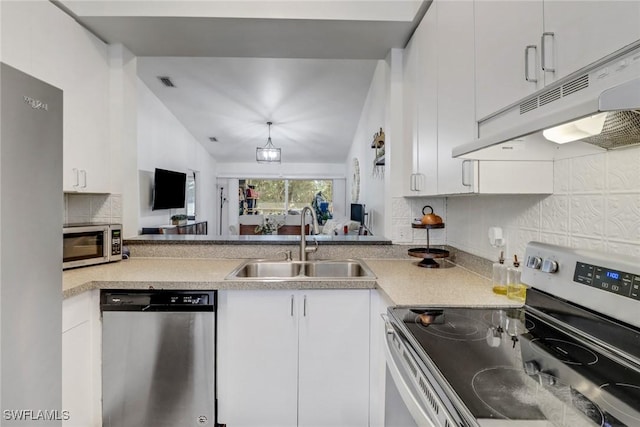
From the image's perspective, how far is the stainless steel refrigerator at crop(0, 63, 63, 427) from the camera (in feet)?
2.76

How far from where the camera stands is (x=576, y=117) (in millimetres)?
593

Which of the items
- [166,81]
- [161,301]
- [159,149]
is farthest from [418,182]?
[159,149]

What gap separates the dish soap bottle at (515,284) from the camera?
1.35 meters

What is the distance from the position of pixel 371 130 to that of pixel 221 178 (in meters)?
5.13

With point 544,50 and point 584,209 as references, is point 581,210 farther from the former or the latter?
point 544,50

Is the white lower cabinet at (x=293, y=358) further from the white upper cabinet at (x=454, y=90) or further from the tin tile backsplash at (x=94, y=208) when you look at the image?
the tin tile backsplash at (x=94, y=208)

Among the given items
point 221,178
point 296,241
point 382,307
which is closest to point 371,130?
point 296,241

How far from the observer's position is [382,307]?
1587mm

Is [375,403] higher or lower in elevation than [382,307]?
lower

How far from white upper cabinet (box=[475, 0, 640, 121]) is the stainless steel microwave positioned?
6.87 ft

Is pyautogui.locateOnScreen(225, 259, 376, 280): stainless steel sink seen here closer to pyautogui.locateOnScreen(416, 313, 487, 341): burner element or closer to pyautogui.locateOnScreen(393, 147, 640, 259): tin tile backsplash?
pyautogui.locateOnScreen(393, 147, 640, 259): tin tile backsplash

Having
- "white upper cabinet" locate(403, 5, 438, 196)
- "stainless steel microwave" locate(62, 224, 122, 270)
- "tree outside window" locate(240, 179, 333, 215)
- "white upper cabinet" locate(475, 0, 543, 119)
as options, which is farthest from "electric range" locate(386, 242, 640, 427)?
"tree outside window" locate(240, 179, 333, 215)

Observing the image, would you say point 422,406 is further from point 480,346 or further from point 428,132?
point 428,132

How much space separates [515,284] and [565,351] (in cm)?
50
